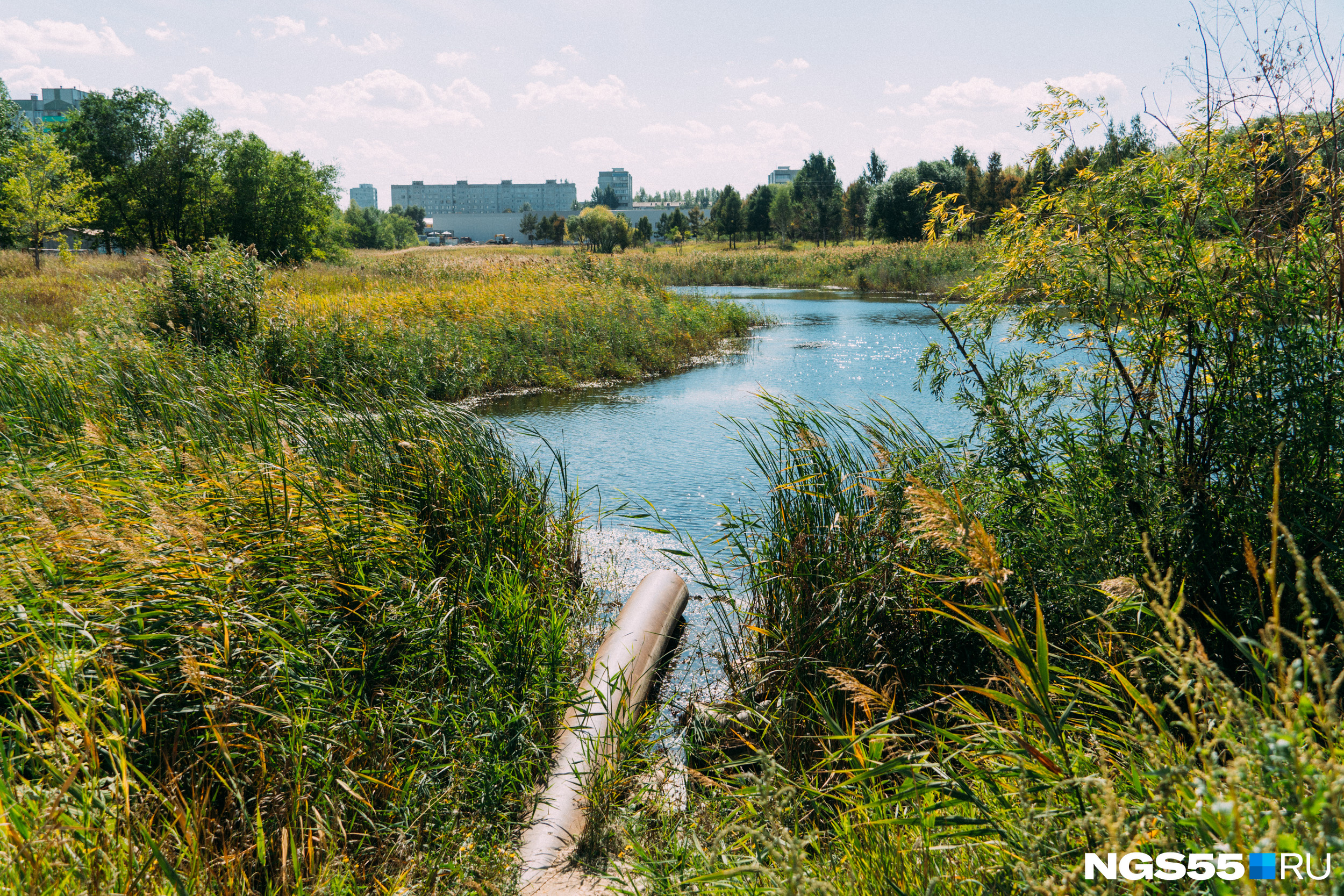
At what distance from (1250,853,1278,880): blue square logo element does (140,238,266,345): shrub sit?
11504 millimetres

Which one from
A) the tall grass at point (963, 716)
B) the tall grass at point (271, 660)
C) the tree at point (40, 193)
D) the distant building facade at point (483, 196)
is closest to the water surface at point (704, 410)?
the tall grass at point (963, 716)

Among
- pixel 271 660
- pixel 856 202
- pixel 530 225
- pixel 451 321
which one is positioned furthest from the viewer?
pixel 530 225

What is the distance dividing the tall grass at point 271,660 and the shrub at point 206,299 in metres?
5.94

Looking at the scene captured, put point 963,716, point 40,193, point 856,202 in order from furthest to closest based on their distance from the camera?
point 856,202 → point 40,193 → point 963,716

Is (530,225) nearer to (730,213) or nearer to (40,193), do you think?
(730,213)

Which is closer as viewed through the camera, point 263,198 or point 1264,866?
point 1264,866

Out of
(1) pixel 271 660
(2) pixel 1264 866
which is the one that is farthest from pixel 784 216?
(2) pixel 1264 866

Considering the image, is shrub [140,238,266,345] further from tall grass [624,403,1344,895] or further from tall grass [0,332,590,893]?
tall grass [624,403,1344,895]

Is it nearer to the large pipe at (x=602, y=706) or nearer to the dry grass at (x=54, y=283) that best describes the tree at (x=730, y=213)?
the dry grass at (x=54, y=283)

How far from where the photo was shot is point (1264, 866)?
114 centimetres

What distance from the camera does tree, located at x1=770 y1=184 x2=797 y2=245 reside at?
61531 mm

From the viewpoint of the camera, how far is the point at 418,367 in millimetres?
12492

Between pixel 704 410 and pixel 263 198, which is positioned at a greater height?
pixel 263 198

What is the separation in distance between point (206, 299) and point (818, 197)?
59.3 meters
